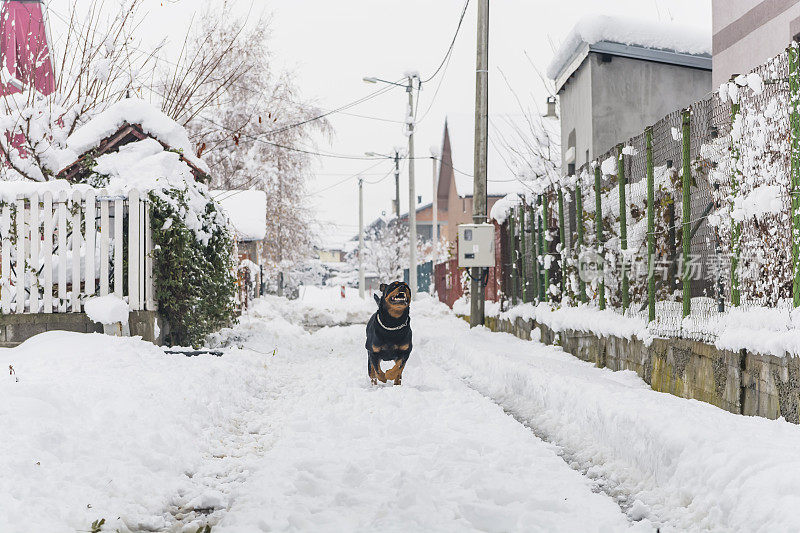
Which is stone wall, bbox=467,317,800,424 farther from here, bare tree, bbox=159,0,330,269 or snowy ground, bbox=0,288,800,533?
bare tree, bbox=159,0,330,269

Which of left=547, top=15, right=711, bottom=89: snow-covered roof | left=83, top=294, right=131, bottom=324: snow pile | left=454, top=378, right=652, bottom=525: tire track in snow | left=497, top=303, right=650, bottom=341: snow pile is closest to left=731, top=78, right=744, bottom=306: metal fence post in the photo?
left=497, top=303, right=650, bottom=341: snow pile

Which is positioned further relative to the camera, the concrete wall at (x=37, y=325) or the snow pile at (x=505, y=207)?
the snow pile at (x=505, y=207)

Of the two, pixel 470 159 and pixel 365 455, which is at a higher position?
pixel 470 159

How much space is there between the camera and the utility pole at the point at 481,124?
17000 mm

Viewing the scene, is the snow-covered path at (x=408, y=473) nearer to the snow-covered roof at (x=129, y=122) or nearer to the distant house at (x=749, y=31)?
the snow-covered roof at (x=129, y=122)

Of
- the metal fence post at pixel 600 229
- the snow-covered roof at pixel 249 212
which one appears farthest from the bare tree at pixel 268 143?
the metal fence post at pixel 600 229

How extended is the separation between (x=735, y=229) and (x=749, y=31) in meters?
7.55

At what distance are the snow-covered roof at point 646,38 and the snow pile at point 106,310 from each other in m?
12.2

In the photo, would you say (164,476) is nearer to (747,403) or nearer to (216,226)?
(747,403)

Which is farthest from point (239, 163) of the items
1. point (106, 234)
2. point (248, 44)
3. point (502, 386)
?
point (502, 386)

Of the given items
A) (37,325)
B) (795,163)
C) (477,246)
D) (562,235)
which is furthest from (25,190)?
(477,246)

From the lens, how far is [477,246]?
16.8 metres

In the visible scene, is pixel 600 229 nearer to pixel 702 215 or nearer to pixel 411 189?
pixel 702 215

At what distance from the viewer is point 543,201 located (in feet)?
44.8
